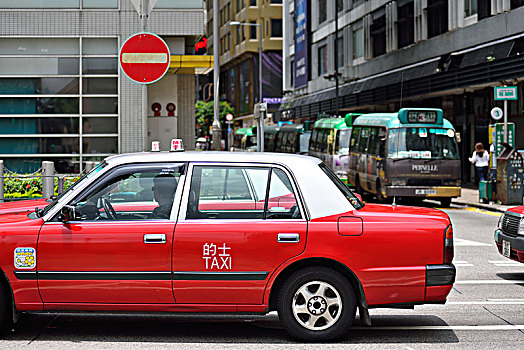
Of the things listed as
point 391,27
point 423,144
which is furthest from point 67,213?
point 391,27

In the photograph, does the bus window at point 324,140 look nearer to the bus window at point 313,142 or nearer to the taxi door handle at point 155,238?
the bus window at point 313,142

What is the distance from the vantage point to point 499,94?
2275 centimetres

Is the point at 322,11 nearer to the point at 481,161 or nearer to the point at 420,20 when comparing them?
the point at 420,20

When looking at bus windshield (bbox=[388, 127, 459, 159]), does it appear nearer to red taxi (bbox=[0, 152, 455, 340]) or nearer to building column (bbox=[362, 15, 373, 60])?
red taxi (bbox=[0, 152, 455, 340])

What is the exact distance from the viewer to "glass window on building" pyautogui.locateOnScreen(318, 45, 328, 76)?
2189 inches

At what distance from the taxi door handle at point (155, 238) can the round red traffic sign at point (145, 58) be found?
146 inches

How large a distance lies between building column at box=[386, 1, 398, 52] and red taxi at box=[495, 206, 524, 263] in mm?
30716

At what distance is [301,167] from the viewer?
676 cm

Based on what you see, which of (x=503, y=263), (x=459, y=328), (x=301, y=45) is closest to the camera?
(x=459, y=328)

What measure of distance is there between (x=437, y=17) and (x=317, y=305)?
100 ft

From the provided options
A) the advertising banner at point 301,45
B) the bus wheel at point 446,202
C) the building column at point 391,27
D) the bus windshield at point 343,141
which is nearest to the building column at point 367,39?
the building column at point 391,27

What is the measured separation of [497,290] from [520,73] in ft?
58.9

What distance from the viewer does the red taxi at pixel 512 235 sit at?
384 inches

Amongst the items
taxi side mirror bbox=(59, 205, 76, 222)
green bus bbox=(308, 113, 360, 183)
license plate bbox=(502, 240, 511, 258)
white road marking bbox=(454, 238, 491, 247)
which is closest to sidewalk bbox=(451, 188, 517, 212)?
green bus bbox=(308, 113, 360, 183)
